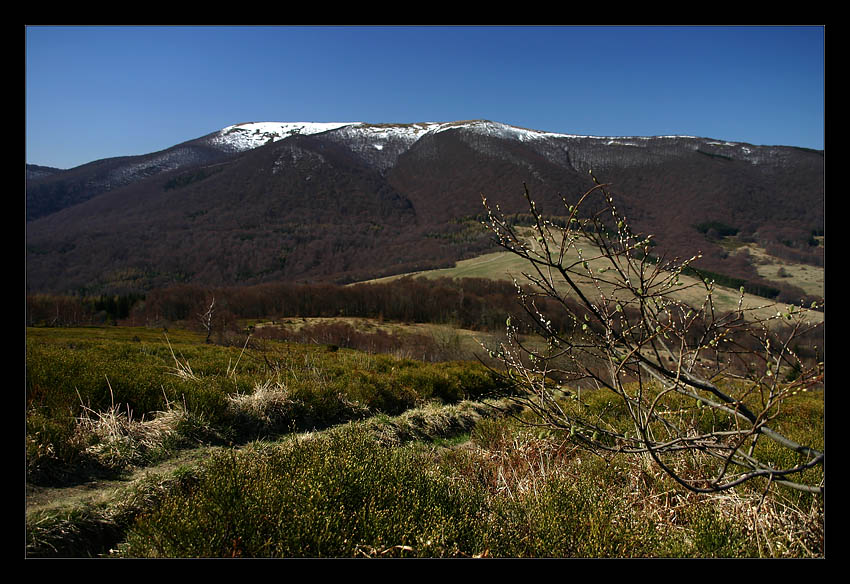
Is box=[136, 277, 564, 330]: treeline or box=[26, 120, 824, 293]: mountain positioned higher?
box=[26, 120, 824, 293]: mountain

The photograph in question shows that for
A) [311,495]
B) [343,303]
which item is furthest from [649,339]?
[343,303]

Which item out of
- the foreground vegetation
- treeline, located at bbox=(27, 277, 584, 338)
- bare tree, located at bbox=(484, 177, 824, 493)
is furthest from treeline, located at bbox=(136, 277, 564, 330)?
bare tree, located at bbox=(484, 177, 824, 493)

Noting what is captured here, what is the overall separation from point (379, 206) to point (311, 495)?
17116 centimetres

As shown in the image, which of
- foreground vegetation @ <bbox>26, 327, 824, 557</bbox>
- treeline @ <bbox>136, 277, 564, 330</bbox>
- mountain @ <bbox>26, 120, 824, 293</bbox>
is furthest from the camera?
mountain @ <bbox>26, 120, 824, 293</bbox>

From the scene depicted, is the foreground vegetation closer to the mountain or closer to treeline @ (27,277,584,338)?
treeline @ (27,277,584,338)

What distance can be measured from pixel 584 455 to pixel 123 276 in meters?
128

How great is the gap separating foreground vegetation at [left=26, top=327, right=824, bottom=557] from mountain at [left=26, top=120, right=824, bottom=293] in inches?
2310

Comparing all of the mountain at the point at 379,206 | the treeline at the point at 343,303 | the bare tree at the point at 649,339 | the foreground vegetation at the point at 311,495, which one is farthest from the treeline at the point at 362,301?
the bare tree at the point at 649,339

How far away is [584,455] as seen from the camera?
5.84 metres

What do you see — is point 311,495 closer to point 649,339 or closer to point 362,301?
point 649,339

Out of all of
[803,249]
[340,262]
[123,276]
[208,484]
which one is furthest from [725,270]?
[123,276]

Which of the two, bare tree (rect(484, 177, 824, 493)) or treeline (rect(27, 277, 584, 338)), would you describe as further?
treeline (rect(27, 277, 584, 338))

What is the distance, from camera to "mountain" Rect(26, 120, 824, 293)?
104m
